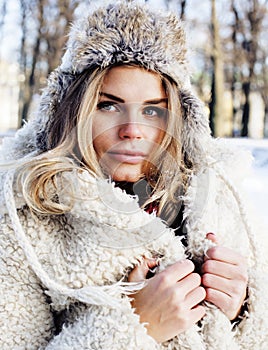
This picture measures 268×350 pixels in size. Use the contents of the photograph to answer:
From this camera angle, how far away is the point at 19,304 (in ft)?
3.84

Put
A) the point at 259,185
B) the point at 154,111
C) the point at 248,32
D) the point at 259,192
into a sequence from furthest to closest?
1. the point at 248,32
2. the point at 259,185
3. the point at 259,192
4. the point at 154,111

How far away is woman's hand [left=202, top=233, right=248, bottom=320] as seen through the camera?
1.19 metres

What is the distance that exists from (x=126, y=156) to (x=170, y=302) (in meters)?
0.41

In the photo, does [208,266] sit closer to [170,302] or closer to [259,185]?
[170,302]

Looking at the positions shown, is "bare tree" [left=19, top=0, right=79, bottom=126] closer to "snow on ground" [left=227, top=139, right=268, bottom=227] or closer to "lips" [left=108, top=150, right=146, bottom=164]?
"snow on ground" [left=227, top=139, right=268, bottom=227]

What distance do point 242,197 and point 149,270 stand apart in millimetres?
458

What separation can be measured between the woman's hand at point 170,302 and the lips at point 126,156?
31cm

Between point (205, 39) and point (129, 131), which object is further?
point (205, 39)

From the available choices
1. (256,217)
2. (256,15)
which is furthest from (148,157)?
(256,15)

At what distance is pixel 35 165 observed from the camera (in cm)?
124

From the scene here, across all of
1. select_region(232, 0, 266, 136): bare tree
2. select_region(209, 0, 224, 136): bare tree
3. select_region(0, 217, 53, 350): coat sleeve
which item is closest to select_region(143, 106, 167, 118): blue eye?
select_region(0, 217, 53, 350): coat sleeve

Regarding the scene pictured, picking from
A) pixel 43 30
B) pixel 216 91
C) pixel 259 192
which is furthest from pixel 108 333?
pixel 43 30

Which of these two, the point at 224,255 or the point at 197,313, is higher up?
the point at 224,255

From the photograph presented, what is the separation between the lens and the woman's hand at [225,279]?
1.19 meters
